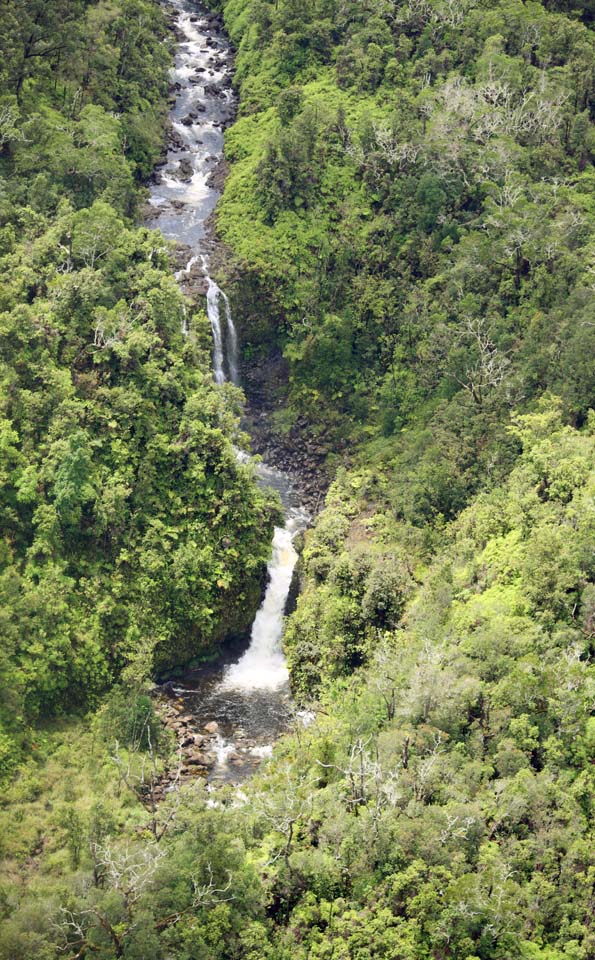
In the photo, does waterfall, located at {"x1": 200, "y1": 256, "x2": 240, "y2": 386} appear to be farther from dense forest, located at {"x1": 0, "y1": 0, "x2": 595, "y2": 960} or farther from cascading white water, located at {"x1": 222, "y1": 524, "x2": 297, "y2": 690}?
cascading white water, located at {"x1": 222, "y1": 524, "x2": 297, "y2": 690}

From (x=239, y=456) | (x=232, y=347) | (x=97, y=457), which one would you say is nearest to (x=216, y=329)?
(x=232, y=347)

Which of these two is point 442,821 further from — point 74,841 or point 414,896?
point 74,841

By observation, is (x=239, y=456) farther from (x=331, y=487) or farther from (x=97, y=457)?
(x=97, y=457)

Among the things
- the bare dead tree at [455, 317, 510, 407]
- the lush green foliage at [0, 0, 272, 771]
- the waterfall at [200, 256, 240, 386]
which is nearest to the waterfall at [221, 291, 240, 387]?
the waterfall at [200, 256, 240, 386]

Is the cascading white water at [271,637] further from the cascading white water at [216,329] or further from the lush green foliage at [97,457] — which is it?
the cascading white water at [216,329]

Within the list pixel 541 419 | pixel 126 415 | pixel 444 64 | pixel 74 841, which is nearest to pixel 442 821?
pixel 74 841
